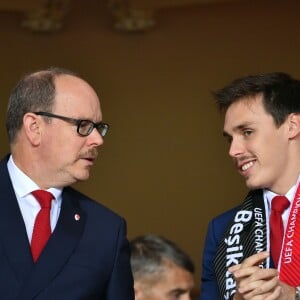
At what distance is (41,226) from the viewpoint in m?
3.08

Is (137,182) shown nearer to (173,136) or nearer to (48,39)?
(173,136)

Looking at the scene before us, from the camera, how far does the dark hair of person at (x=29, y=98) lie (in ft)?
10.4

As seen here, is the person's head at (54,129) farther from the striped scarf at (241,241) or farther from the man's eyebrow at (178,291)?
the man's eyebrow at (178,291)

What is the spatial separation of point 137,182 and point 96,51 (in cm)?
77

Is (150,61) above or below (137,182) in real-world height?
above

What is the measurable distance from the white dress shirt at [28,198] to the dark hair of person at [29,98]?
12 cm

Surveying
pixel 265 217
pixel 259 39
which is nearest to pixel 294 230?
pixel 265 217

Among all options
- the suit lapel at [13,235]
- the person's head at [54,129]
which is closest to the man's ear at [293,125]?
the person's head at [54,129]

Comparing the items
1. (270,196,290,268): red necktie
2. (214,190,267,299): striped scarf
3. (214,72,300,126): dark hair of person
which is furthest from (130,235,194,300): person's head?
(214,72,300,126): dark hair of person

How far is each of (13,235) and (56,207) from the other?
0.19m

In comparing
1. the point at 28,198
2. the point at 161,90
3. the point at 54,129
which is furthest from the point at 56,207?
the point at 161,90

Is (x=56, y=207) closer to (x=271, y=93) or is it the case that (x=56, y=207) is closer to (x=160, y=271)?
(x=160, y=271)

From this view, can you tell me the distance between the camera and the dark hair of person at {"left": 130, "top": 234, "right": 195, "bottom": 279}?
3.58m

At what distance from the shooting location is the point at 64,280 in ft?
9.96
